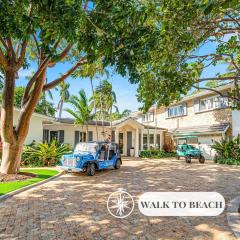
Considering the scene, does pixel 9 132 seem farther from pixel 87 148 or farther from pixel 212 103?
pixel 212 103

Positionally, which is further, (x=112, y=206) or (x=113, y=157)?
(x=113, y=157)

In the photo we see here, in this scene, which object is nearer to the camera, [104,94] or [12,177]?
[12,177]

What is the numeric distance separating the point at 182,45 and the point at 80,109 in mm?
17720

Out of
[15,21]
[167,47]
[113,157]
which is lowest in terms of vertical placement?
[113,157]

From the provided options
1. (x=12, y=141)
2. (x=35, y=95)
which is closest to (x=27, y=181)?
(x=12, y=141)

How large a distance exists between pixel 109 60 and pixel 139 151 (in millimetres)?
22827

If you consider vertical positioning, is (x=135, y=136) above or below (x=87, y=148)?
above

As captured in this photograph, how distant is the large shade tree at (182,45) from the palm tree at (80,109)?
545 inches

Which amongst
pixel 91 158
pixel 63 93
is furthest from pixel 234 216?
pixel 63 93

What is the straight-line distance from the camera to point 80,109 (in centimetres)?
2538

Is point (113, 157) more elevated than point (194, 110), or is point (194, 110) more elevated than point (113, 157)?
point (194, 110)

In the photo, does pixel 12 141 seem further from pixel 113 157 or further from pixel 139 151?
pixel 139 151

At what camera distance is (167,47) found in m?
9.21

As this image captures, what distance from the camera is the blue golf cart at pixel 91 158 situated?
13.2m
